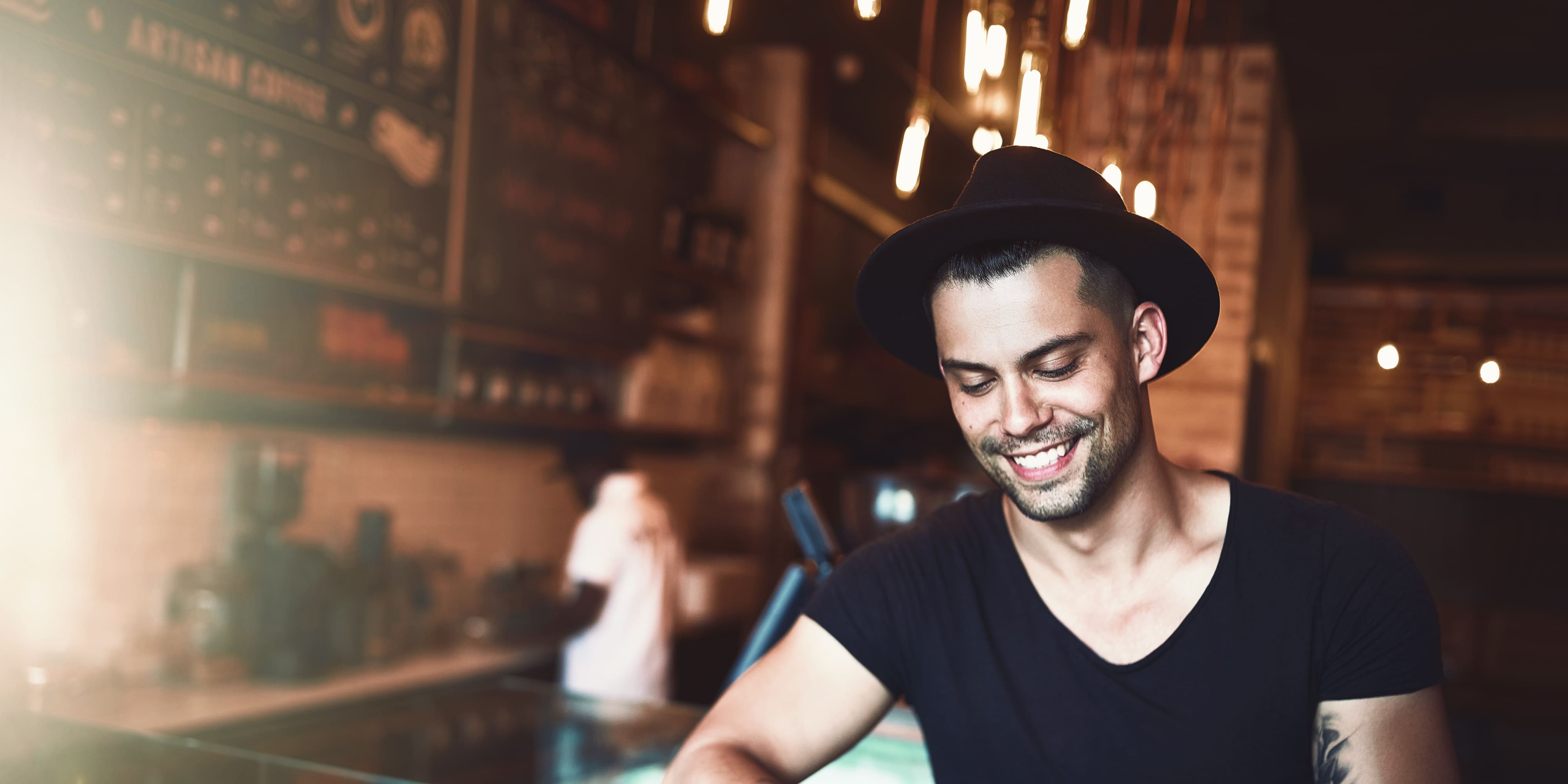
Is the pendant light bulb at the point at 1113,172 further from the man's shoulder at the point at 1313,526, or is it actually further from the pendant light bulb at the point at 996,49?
the man's shoulder at the point at 1313,526

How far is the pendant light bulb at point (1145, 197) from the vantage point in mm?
2578

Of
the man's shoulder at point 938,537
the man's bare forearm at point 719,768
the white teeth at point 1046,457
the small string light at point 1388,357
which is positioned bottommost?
the man's bare forearm at point 719,768

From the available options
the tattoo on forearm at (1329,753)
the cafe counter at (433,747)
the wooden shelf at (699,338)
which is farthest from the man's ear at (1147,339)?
the wooden shelf at (699,338)

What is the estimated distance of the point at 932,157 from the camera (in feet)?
22.9

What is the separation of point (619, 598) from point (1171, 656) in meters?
2.17

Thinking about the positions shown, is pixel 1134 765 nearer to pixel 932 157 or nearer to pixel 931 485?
pixel 931 485

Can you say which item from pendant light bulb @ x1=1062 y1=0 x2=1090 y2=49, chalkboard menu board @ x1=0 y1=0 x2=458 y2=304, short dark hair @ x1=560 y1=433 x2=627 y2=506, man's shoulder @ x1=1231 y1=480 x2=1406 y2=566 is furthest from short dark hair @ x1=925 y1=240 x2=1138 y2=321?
short dark hair @ x1=560 y1=433 x2=627 y2=506

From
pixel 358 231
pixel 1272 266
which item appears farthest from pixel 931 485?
pixel 1272 266

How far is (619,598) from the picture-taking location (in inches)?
128

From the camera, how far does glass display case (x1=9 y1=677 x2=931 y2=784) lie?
1535mm

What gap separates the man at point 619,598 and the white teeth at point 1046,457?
211cm

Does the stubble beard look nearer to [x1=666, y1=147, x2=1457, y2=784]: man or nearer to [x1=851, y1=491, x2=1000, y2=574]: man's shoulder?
[x1=666, y1=147, x2=1457, y2=784]: man

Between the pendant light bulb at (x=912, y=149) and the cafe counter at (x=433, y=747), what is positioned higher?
the pendant light bulb at (x=912, y=149)

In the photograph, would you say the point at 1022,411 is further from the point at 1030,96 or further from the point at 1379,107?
the point at 1379,107
